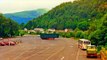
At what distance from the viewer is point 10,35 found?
195 m

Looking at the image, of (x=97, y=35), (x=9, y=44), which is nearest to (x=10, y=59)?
(x=97, y=35)

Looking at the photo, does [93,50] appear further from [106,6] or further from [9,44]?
[106,6]

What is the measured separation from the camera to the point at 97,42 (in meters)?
68.1

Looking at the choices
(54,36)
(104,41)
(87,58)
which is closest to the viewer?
(87,58)

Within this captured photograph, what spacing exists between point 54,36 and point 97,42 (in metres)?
96.2

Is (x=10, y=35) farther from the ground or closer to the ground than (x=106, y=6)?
closer to the ground

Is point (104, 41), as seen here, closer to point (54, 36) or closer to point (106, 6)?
point (54, 36)

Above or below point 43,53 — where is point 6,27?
above

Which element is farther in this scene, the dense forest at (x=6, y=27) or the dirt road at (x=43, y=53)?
the dense forest at (x=6, y=27)

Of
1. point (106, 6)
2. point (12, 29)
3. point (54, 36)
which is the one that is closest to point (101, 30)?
point (54, 36)

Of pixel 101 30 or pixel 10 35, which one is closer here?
pixel 101 30

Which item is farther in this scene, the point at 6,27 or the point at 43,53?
the point at 6,27

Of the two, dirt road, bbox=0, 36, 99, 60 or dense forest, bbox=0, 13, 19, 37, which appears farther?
dense forest, bbox=0, 13, 19, 37

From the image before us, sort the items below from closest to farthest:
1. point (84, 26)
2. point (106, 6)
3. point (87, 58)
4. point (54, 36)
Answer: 1. point (87, 58)
2. point (54, 36)
3. point (106, 6)
4. point (84, 26)
